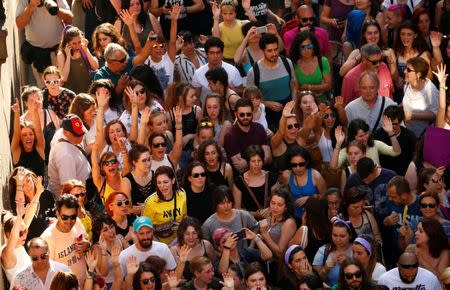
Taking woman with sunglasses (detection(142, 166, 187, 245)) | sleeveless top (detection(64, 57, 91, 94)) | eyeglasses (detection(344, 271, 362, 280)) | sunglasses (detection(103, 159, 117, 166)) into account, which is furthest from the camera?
sleeveless top (detection(64, 57, 91, 94))

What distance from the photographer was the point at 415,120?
61.0 feet

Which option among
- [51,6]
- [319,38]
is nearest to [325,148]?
[319,38]

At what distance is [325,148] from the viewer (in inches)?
707

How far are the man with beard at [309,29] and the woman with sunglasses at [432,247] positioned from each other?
4222mm

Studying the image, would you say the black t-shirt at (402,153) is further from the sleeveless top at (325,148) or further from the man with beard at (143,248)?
the man with beard at (143,248)

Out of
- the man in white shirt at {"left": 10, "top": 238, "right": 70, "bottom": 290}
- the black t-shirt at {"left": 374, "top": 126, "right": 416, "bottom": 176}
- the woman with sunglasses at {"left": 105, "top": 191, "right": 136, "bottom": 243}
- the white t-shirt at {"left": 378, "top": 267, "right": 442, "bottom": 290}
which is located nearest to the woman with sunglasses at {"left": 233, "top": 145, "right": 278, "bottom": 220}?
the woman with sunglasses at {"left": 105, "top": 191, "right": 136, "bottom": 243}

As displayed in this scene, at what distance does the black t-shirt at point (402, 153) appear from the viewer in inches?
701

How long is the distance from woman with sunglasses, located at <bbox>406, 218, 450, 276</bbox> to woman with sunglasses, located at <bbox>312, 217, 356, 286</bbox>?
0.64m

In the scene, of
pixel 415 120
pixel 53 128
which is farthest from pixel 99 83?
pixel 415 120

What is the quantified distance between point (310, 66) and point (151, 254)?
4.27 meters

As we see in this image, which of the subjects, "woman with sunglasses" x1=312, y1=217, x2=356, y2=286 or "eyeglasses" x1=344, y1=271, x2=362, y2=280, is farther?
"woman with sunglasses" x1=312, y1=217, x2=356, y2=286

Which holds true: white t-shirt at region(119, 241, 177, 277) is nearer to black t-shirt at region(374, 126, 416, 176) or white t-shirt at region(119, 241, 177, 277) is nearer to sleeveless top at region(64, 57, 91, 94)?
black t-shirt at region(374, 126, 416, 176)

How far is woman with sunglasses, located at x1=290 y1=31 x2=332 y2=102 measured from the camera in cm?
1900

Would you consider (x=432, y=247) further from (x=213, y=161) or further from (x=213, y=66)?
(x=213, y=66)
